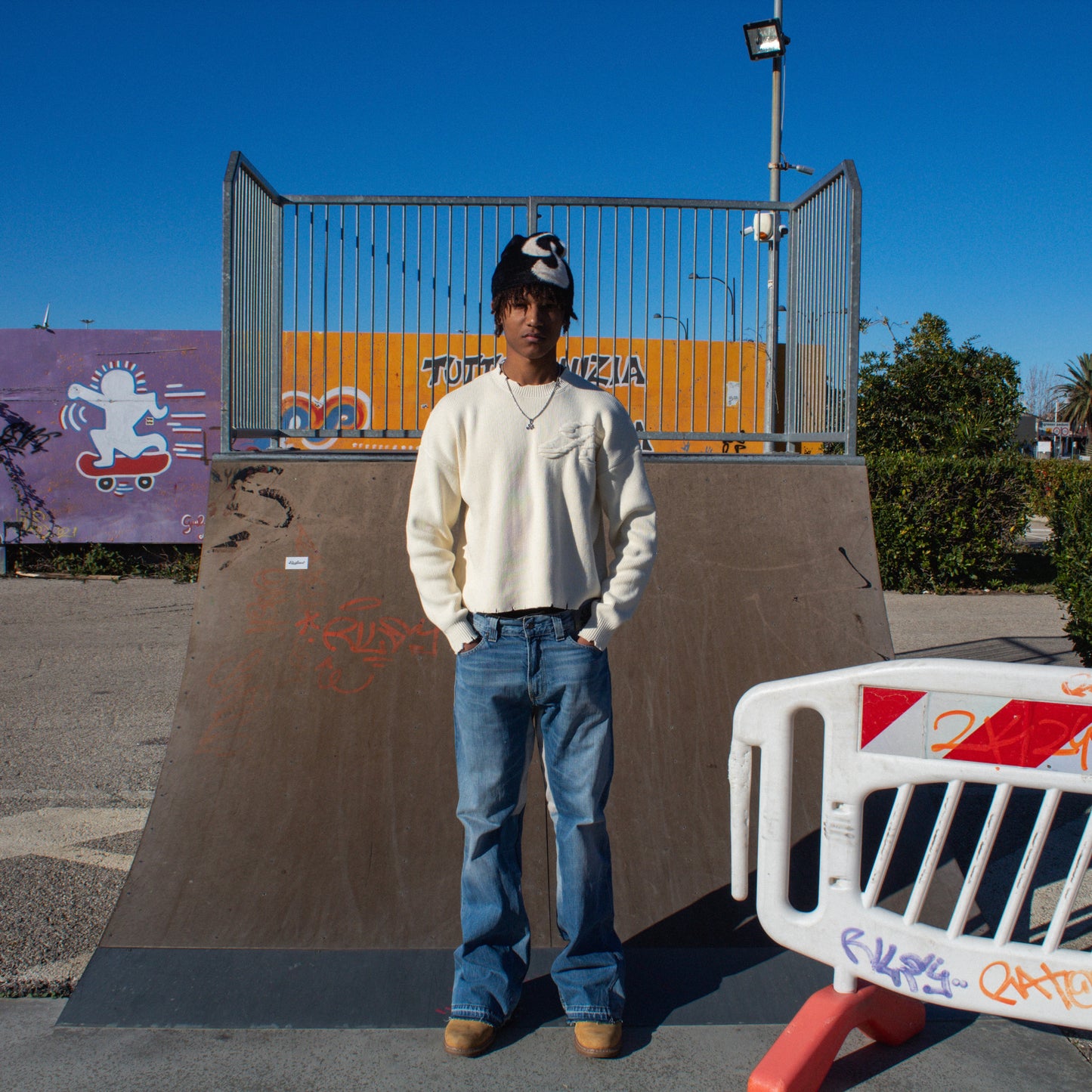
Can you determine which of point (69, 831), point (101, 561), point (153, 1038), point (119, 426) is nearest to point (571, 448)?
point (153, 1038)

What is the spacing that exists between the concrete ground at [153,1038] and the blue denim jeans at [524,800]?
169 mm

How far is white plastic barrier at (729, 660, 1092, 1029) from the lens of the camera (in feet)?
6.98

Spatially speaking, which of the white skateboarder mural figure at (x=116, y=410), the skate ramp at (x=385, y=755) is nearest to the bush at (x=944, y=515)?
the skate ramp at (x=385, y=755)

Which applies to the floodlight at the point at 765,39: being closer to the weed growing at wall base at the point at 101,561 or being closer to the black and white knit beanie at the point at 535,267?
the weed growing at wall base at the point at 101,561

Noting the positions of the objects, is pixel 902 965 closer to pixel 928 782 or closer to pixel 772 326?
pixel 928 782

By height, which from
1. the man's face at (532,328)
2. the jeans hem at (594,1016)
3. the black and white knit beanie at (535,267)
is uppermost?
the black and white knit beanie at (535,267)

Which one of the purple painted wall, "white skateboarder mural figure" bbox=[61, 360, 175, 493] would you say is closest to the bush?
the purple painted wall

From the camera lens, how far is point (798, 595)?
4379 mm

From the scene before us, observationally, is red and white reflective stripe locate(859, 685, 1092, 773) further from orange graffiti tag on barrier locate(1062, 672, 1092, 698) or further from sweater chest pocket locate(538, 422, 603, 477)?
sweater chest pocket locate(538, 422, 603, 477)

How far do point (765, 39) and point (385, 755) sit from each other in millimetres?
14541

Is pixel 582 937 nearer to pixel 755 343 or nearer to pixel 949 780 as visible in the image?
pixel 949 780

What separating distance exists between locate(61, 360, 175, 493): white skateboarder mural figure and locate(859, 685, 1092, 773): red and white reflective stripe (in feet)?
42.3

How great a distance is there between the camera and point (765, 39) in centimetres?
1459

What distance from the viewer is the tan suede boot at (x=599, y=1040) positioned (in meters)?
2.62
